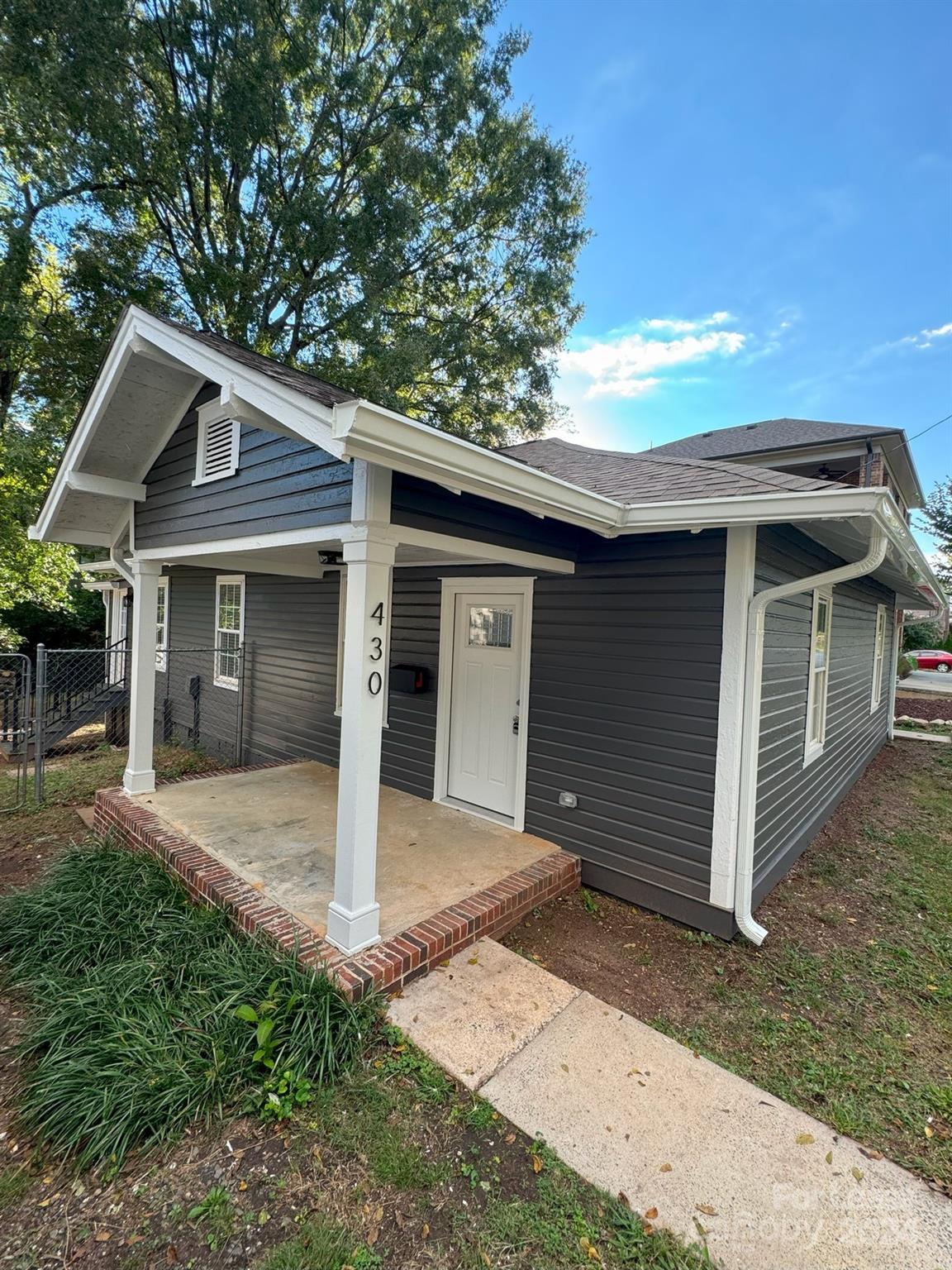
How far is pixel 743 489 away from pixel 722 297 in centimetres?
1291

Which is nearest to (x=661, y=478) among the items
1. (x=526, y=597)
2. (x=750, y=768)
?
(x=526, y=597)

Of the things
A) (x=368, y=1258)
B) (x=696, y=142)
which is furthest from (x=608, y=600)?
(x=696, y=142)

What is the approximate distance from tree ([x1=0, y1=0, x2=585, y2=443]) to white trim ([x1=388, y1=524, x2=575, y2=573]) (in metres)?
8.64

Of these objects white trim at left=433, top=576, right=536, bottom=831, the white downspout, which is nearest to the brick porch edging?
white trim at left=433, top=576, right=536, bottom=831

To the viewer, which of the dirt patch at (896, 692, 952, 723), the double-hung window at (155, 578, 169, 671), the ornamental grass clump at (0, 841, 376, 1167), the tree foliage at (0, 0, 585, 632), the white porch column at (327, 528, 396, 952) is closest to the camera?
the ornamental grass clump at (0, 841, 376, 1167)

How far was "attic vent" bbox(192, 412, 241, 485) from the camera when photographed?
4250 mm

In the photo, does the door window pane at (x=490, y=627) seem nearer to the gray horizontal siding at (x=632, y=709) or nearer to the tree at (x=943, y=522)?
the gray horizontal siding at (x=632, y=709)

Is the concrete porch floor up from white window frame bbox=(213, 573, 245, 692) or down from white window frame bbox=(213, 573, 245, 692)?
down

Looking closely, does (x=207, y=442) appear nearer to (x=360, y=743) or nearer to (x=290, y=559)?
(x=290, y=559)

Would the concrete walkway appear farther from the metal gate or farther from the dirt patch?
the dirt patch

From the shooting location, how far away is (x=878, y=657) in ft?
31.1

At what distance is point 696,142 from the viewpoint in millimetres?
9320

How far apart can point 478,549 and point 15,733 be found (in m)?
7.96

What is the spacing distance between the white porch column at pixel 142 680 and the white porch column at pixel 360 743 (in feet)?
11.0
